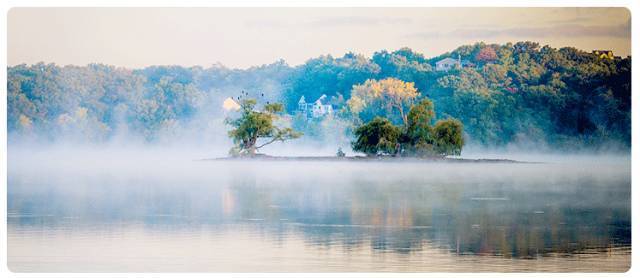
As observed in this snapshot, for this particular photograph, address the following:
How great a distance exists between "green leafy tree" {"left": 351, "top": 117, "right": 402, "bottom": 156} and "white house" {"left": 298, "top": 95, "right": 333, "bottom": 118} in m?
1.36

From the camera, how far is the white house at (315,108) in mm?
18328

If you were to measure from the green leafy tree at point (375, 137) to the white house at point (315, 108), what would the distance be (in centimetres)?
136

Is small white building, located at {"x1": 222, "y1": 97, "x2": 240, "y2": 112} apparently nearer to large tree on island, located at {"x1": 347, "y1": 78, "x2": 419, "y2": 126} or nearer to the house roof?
large tree on island, located at {"x1": 347, "y1": 78, "x2": 419, "y2": 126}

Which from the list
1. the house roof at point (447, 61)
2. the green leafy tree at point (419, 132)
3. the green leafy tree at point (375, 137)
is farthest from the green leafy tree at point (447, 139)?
the house roof at point (447, 61)

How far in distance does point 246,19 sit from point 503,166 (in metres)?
5.79

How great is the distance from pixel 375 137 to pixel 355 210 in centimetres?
607

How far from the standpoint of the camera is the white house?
18.3 meters

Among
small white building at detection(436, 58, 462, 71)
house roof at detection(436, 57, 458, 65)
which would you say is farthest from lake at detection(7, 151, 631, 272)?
small white building at detection(436, 58, 462, 71)

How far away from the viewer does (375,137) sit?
1716 centimetres

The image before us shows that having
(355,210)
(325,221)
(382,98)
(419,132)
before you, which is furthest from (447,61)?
(325,221)

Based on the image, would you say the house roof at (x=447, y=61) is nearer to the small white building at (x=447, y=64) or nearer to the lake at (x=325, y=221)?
the small white building at (x=447, y=64)

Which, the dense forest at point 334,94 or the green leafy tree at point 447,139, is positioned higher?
the dense forest at point 334,94

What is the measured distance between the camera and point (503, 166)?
16844mm
